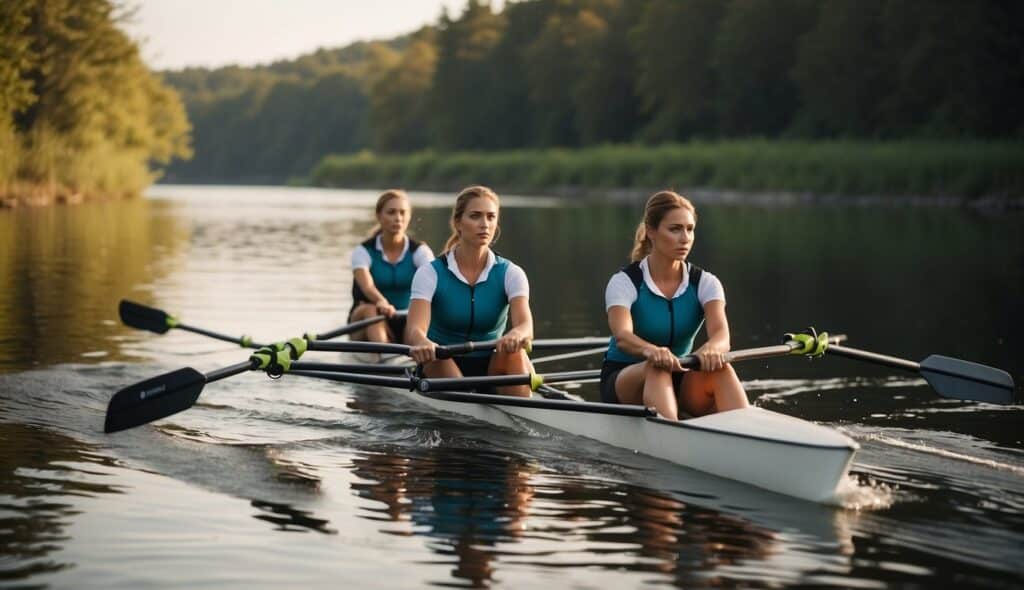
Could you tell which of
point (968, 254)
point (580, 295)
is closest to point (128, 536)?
point (580, 295)

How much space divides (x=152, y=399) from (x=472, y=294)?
2076 mm

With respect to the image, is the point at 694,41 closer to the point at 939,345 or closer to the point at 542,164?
the point at 542,164

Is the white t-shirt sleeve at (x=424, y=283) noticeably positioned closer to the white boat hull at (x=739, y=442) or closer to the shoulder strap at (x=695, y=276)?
the white boat hull at (x=739, y=442)

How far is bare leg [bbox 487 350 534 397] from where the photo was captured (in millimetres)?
8180

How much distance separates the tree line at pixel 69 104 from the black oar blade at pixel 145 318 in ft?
78.6

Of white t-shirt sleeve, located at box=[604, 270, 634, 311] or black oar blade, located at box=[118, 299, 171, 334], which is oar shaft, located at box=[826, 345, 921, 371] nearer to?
white t-shirt sleeve, located at box=[604, 270, 634, 311]

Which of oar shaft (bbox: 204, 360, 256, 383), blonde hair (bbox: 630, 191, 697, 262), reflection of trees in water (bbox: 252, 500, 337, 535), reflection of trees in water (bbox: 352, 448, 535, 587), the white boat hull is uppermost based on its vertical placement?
blonde hair (bbox: 630, 191, 697, 262)

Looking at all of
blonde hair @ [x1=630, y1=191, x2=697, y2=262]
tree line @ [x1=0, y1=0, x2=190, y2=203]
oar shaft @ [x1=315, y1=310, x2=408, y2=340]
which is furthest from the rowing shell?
tree line @ [x1=0, y1=0, x2=190, y2=203]

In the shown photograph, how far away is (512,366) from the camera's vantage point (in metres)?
8.20

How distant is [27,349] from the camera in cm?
1123

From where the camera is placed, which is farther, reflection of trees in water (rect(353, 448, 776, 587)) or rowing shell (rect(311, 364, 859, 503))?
rowing shell (rect(311, 364, 859, 503))

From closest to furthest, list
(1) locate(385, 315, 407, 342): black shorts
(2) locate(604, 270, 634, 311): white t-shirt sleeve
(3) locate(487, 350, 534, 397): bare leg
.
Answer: (2) locate(604, 270, 634, 311): white t-shirt sleeve
(3) locate(487, 350, 534, 397): bare leg
(1) locate(385, 315, 407, 342): black shorts

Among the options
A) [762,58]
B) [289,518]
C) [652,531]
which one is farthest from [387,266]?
[762,58]

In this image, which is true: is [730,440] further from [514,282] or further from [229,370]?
[229,370]
